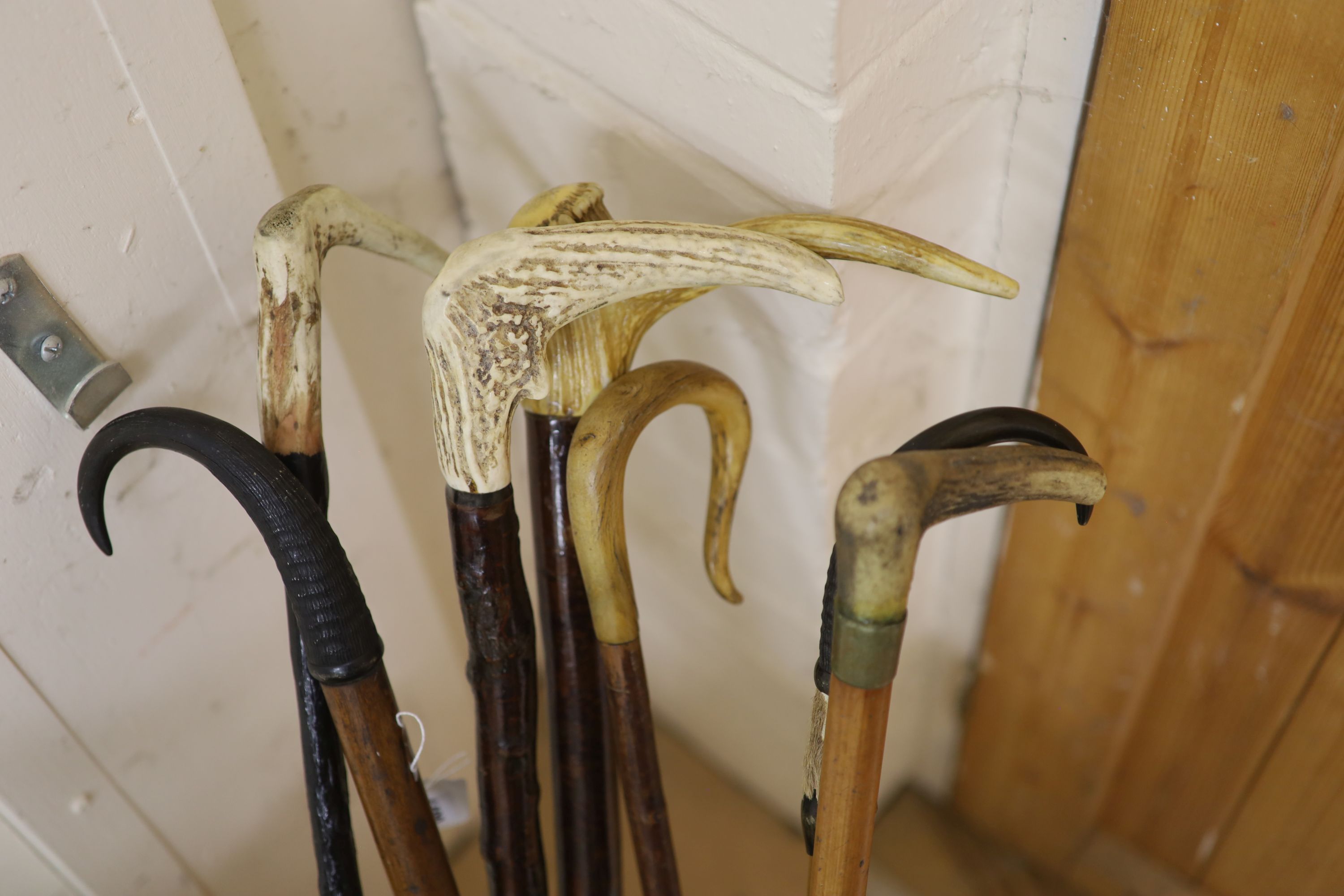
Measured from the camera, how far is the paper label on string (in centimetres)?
72

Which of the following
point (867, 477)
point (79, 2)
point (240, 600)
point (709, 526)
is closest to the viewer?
point (867, 477)

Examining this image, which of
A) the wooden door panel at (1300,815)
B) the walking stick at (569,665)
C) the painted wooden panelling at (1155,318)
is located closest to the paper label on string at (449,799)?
the walking stick at (569,665)

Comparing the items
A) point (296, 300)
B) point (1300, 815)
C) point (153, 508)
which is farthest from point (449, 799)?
point (1300, 815)

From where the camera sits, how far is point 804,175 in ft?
1.84

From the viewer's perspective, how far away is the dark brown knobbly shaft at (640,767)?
1.88 ft

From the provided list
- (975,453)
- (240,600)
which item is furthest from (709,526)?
(240,600)

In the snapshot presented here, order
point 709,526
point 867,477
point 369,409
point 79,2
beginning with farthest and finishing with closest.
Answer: point 369,409 < point 709,526 < point 79,2 < point 867,477

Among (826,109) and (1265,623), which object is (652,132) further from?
(1265,623)

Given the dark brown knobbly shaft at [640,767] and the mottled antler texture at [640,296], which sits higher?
the mottled antler texture at [640,296]

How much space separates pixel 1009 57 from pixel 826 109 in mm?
152

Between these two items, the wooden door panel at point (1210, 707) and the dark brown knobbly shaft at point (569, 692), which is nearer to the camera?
the dark brown knobbly shaft at point (569, 692)

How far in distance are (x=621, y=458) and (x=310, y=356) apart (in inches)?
6.8

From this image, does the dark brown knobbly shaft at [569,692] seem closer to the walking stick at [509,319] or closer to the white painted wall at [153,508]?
the walking stick at [509,319]

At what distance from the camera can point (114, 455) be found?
0.52 metres
